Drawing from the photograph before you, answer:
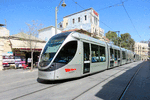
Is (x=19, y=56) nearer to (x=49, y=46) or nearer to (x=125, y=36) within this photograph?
(x=49, y=46)

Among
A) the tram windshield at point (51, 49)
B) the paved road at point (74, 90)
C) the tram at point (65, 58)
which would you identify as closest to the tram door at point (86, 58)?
the tram at point (65, 58)

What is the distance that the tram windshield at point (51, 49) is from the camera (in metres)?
6.16

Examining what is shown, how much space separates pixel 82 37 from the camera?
7570 mm

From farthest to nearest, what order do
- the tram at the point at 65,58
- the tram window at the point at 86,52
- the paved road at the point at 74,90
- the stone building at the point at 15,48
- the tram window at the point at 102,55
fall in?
the stone building at the point at 15,48 → the tram window at the point at 102,55 → the tram window at the point at 86,52 → the tram at the point at 65,58 → the paved road at the point at 74,90

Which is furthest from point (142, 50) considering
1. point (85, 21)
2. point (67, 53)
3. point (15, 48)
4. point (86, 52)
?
point (67, 53)

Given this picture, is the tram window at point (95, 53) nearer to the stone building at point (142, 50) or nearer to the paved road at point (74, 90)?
the paved road at point (74, 90)

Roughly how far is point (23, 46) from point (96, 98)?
1335 centimetres

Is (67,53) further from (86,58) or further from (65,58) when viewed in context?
(86,58)

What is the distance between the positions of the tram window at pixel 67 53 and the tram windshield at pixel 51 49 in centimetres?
33

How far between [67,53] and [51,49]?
94 centimetres

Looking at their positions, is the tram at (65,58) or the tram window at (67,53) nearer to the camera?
the tram at (65,58)

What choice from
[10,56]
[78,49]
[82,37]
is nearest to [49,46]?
[78,49]

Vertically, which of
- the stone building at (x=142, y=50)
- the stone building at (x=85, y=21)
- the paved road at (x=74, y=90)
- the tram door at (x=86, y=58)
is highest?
the stone building at (x=85, y=21)

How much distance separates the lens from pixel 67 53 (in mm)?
6406
